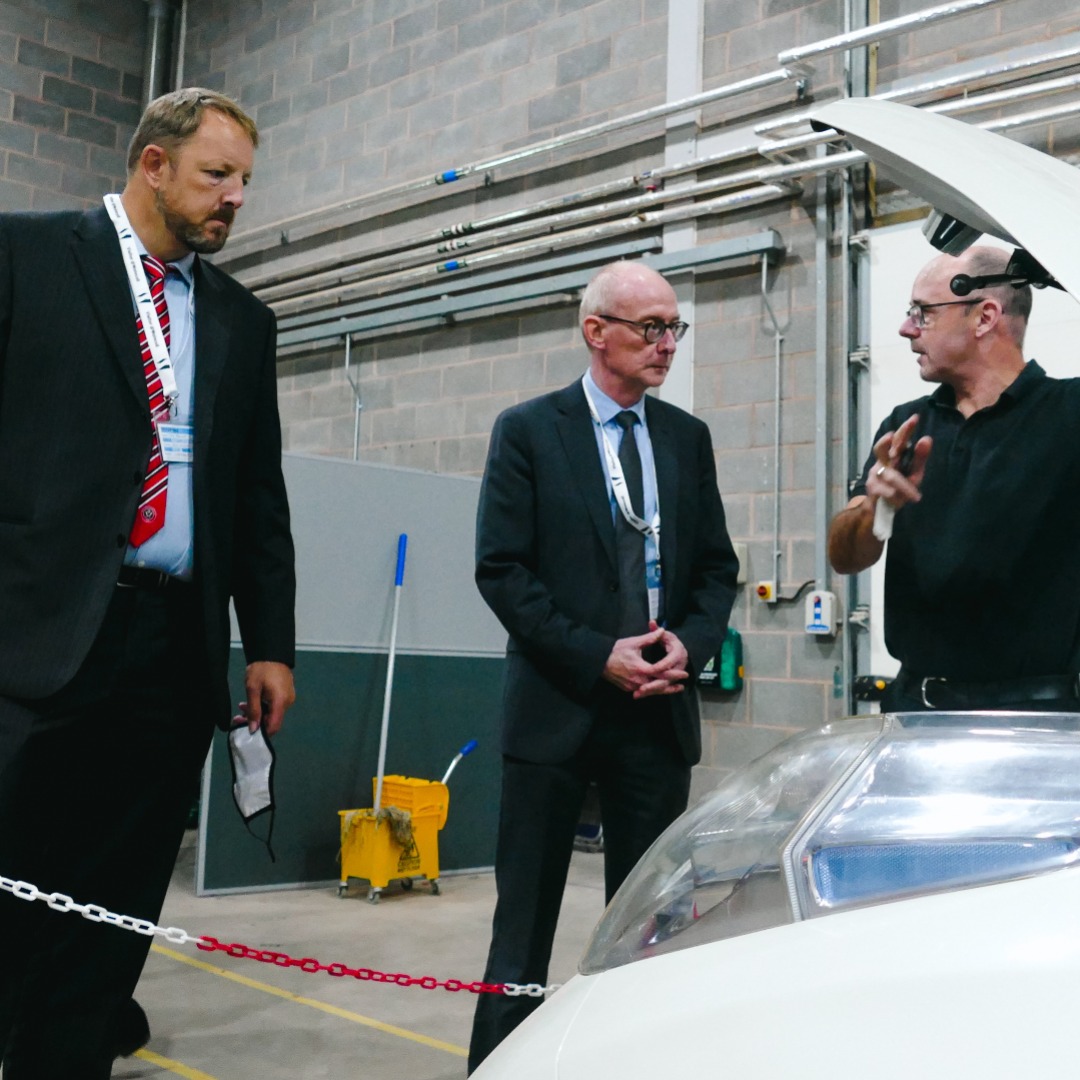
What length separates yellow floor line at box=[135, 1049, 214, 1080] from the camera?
7.18 feet

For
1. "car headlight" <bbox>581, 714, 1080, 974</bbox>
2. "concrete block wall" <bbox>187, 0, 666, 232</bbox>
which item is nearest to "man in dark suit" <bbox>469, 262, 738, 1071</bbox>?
"car headlight" <bbox>581, 714, 1080, 974</bbox>

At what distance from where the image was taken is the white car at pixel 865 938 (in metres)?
0.58

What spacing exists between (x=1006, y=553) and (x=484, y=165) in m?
4.32

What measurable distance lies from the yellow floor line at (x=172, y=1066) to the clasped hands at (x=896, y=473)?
1629 millimetres

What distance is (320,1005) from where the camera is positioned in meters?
2.70

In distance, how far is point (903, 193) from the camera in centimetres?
425

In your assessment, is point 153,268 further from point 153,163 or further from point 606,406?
point 606,406

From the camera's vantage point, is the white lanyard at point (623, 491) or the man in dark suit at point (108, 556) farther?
the white lanyard at point (623, 491)

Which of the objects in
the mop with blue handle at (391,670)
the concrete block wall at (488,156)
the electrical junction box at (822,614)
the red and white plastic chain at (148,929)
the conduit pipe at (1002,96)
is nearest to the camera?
the red and white plastic chain at (148,929)

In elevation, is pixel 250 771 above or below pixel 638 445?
below

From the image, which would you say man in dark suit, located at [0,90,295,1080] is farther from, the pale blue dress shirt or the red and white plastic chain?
the pale blue dress shirt

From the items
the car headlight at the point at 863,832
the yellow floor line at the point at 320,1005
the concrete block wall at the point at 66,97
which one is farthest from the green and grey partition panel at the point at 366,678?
the concrete block wall at the point at 66,97

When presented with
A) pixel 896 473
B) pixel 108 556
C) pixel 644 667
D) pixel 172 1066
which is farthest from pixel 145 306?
pixel 172 1066

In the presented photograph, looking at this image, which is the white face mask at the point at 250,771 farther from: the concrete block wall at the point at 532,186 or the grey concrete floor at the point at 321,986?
the concrete block wall at the point at 532,186
